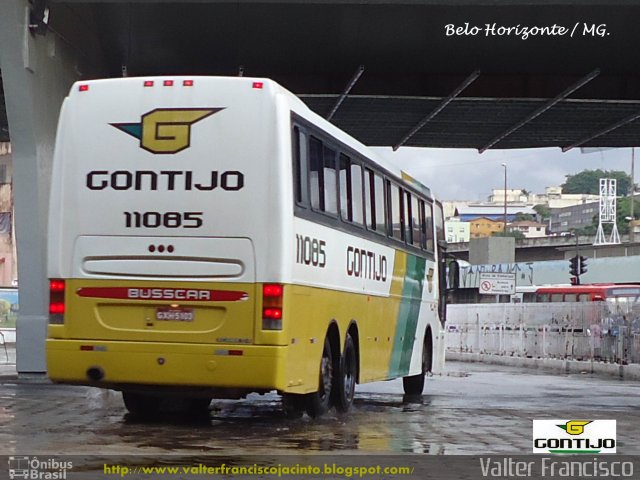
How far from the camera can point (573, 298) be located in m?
59.4

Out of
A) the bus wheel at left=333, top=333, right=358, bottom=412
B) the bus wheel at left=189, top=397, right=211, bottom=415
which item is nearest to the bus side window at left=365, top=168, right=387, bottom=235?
the bus wheel at left=333, top=333, right=358, bottom=412

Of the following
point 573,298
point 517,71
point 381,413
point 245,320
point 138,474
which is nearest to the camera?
point 138,474

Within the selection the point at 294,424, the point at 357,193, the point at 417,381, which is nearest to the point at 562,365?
the point at 417,381

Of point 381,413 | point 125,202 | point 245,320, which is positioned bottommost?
point 381,413

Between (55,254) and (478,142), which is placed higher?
(478,142)

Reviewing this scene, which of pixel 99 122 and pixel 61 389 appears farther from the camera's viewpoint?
pixel 61 389

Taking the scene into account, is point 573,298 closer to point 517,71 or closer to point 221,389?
point 517,71

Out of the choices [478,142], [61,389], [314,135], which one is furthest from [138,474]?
[478,142]

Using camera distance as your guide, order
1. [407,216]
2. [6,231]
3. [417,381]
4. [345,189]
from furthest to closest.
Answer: [6,231] → [417,381] → [407,216] → [345,189]

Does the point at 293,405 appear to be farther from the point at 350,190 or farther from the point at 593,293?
the point at 593,293

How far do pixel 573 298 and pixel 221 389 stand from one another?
4872 centimetres

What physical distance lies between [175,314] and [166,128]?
185cm

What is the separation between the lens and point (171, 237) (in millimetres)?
12336

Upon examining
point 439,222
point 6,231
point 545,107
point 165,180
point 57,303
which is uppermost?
point 6,231
